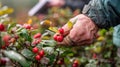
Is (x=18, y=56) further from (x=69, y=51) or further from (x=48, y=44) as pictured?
(x=69, y=51)

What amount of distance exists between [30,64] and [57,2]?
12.2 feet

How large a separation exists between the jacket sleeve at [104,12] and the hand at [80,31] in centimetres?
4

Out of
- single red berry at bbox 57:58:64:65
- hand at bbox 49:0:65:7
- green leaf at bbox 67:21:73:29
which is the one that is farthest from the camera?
hand at bbox 49:0:65:7

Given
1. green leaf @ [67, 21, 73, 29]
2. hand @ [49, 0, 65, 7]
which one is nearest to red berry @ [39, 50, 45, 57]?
green leaf @ [67, 21, 73, 29]

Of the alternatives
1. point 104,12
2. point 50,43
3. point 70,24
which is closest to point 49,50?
point 50,43

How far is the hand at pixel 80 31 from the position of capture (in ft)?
7.16

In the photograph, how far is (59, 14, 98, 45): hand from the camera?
2182 mm

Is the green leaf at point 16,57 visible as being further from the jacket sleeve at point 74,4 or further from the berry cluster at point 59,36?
the jacket sleeve at point 74,4

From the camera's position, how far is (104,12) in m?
2.15

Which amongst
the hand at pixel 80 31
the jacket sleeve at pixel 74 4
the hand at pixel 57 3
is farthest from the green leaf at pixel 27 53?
the hand at pixel 57 3

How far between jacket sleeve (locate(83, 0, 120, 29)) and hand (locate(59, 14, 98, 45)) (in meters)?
0.04

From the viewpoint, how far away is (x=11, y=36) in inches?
84.1

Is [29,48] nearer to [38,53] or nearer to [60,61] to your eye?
[38,53]

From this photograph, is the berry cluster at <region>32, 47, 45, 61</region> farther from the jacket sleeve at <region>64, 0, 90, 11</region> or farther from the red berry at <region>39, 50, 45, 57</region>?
the jacket sleeve at <region>64, 0, 90, 11</region>
